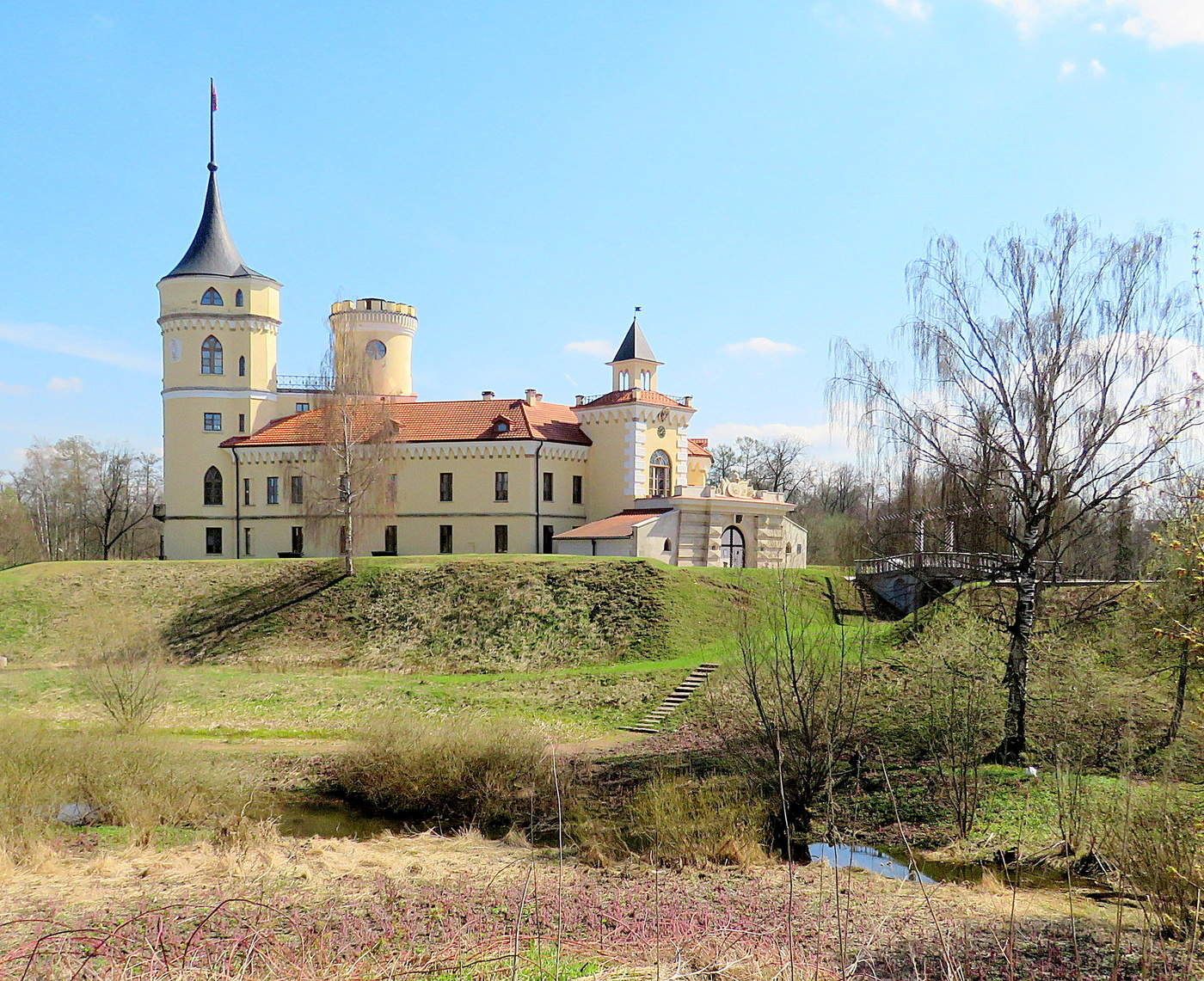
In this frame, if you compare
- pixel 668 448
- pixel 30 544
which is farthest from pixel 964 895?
pixel 30 544

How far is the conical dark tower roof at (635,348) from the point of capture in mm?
45062

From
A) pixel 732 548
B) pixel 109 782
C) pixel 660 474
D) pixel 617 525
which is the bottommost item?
pixel 109 782

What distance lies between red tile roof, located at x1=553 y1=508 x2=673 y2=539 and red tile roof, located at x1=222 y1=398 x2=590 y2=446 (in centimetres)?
435

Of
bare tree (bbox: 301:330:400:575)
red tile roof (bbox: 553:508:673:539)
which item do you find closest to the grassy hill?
bare tree (bbox: 301:330:400:575)

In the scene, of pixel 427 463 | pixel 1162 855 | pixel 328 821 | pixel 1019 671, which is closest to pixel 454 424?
pixel 427 463

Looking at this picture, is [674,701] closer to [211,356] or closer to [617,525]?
[617,525]

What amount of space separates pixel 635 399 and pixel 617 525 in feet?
20.0

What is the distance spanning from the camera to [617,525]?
41.2 metres

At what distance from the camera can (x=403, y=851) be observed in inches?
608

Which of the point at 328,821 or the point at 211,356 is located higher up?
the point at 211,356

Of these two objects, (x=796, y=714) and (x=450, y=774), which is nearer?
(x=796, y=714)

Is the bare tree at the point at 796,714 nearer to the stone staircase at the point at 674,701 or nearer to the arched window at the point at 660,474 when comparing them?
the stone staircase at the point at 674,701

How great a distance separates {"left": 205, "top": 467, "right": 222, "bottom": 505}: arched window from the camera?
47.1m

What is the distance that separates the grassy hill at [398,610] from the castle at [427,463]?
325 centimetres
